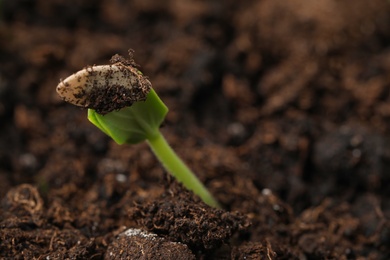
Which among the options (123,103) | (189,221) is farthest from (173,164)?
(123,103)

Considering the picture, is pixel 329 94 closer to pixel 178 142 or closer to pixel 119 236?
pixel 178 142

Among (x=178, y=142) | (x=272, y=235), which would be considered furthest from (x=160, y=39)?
(x=272, y=235)

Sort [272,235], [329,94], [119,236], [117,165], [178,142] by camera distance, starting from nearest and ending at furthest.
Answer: [119,236] < [272,235] < [117,165] < [178,142] < [329,94]

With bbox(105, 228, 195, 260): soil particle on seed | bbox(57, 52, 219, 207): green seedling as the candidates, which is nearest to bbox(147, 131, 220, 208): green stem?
bbox(57, 52, 219, 207): green seedling

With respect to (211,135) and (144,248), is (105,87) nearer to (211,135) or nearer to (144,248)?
(144,248)

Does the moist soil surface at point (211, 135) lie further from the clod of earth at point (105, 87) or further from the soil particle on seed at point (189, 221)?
the clod of earth at point (105, 87)

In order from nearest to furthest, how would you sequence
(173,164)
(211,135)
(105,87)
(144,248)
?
(105,87), (144,248), (173,164), (211,135)
